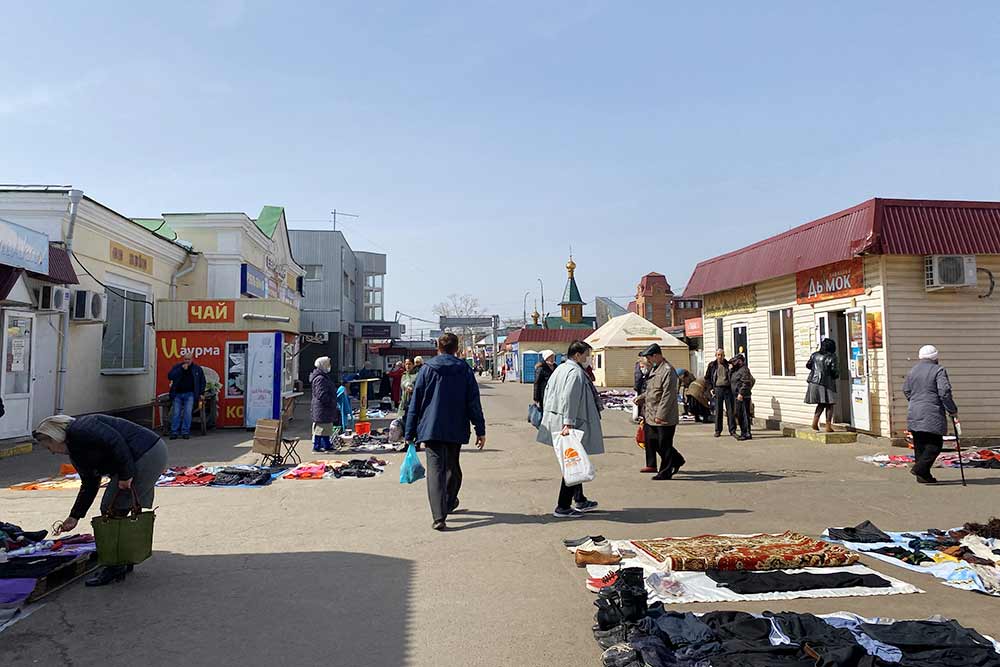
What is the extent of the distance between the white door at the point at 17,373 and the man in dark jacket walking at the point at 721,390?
13.8 m

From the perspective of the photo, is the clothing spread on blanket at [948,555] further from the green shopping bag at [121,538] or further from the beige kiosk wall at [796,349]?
the beige kiosk wall at [796,349]

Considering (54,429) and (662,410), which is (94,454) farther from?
(662,410)

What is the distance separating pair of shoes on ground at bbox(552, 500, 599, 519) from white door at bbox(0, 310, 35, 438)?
10636 millimetres

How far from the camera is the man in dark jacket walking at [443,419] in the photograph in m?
7.13

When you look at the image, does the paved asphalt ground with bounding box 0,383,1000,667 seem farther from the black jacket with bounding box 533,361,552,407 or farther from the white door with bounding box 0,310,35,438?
the black jacket with bounding box 533,361,552,407

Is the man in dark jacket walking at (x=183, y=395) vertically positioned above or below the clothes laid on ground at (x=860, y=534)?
above

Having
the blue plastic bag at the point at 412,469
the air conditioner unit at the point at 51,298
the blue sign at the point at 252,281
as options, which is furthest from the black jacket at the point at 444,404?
the blue sign at the point at 252,281

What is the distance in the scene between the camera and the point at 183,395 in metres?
15.4

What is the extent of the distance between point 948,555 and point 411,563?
175 inches

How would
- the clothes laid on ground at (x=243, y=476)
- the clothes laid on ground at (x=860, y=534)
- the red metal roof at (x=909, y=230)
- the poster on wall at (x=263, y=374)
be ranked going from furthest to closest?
the poster on wall at (x=263, y=374), the red metal roof at (x=909, y=230), the clothes laid on ground at (x=243, y=476), the clothes laid on ground at (x=860, y=534)

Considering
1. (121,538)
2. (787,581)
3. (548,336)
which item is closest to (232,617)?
(121,538)

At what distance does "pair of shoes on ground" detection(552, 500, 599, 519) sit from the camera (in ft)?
25.0

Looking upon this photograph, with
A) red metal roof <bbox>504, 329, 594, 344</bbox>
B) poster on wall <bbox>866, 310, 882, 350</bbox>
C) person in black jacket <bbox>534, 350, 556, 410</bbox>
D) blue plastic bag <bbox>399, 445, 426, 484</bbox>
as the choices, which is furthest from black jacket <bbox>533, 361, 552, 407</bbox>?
red metal roof <bbox>504, 329, 594, 344</bbox>

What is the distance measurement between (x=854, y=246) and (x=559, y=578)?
10.1m
